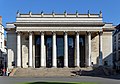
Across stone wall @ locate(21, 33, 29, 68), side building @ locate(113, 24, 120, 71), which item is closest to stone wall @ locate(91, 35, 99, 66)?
stone wall @ locate(21, 33, 29, 68)

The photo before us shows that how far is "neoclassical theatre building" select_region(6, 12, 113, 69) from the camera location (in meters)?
79.7

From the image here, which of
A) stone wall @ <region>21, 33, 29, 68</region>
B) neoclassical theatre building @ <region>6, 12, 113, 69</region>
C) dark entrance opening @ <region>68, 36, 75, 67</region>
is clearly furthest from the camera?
dark entrance opening @ <region>68, 36, 75, 67</region>

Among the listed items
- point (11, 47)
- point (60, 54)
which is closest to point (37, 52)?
point (60, 54)

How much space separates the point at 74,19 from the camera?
81.4 m

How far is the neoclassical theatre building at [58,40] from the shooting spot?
79688mm

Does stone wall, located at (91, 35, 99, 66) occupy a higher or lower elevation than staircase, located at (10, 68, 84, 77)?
higher

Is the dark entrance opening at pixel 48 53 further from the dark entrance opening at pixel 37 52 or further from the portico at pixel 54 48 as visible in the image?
the dark entrance opening at pixel 37 52

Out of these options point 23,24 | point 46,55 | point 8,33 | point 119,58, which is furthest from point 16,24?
point 119,58

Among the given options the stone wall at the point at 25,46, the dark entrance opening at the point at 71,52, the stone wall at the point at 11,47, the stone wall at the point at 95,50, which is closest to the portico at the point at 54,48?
the dark entrance opening at the point at 71,52

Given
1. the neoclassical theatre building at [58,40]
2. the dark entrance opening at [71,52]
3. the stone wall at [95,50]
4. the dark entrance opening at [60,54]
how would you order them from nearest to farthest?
the neoclassical theatre building at [58,40] → the stone wall at [95,50] → the dark entrance opening at [60,54] → the dark entrance opening at [71,52]

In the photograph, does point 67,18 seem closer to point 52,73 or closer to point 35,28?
point 35,28

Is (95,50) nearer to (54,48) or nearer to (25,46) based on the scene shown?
(54,48)

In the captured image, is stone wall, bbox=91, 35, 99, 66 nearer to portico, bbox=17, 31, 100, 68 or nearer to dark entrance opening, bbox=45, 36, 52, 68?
portico, bbox=17, 31, 100, 68

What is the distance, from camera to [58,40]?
85.6 m
